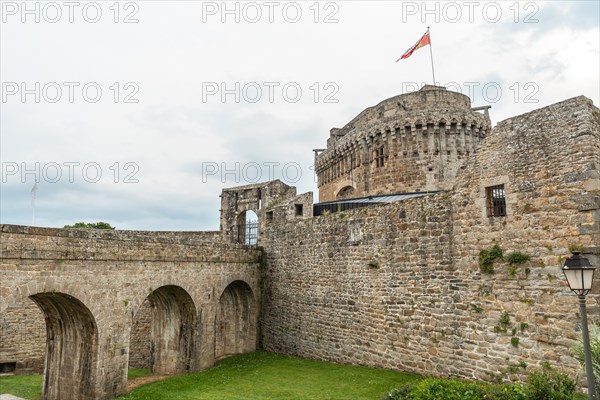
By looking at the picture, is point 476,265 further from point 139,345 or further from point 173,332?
point 139,345

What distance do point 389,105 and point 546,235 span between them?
15322 millimetres

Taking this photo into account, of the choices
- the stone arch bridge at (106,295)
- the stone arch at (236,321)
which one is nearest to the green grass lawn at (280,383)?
the stone arch bridge at (106,295)

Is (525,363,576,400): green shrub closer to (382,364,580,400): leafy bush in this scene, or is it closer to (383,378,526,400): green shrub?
(382,364,580,400): leafy bush

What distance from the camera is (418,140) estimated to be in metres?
22.0

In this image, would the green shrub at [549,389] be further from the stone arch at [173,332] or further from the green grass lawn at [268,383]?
the stone arch at [173,332]

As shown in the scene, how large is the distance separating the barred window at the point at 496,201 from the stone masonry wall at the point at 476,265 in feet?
0.50

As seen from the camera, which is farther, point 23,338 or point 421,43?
point 421,43

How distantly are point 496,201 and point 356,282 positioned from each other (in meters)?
5.63

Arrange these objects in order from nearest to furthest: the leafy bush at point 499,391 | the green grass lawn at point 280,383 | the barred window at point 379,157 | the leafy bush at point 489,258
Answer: the leafy bush at point 499,391 < the leafy bush at point 489,258 < the green grass lawn at point 280,383 < the barred window at point 379,157

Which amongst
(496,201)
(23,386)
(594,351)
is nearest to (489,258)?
(496,201)

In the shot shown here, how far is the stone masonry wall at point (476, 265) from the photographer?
8.93 meters

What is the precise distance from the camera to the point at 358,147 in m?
25.0

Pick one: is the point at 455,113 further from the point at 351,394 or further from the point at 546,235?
the point at 351,394

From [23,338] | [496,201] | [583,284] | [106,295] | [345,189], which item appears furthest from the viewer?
[345,189]
